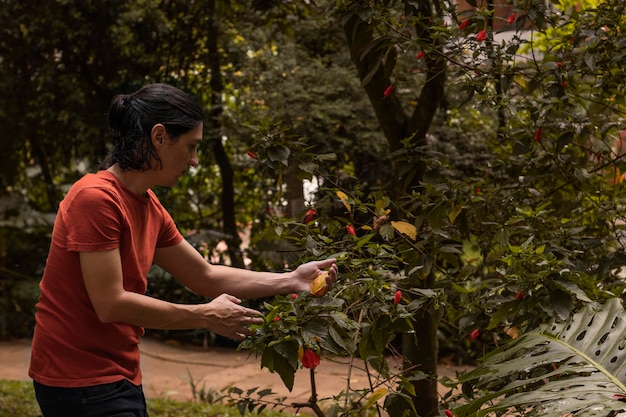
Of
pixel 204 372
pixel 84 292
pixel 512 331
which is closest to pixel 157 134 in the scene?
pixel 84 292

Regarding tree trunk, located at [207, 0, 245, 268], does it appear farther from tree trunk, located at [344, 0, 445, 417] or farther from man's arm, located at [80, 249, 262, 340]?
man's arm, located at [80, 249, 262, 340]

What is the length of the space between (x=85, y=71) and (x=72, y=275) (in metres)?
6.52

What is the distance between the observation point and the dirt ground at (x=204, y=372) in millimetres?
6277

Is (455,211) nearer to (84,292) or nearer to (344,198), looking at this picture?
(344,198)

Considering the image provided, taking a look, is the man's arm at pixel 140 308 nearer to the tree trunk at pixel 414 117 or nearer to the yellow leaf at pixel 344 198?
the yellow leaf at pixel 344 198

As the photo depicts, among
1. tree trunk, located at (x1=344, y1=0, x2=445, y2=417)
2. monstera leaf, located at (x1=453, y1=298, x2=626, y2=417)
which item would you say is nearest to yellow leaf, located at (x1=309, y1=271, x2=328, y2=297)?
monstera leaf, located at (x1=453, y1=298, x2=626, y2=417)

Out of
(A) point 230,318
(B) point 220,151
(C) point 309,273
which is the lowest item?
(A) point 230,318

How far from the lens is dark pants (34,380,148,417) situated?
242 centimetres

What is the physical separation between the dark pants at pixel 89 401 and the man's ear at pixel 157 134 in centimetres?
68

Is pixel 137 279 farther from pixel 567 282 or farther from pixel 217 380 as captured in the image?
pixel 217 380

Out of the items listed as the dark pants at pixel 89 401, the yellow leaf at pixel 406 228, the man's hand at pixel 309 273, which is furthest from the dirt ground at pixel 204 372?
the dark pants at pixel 89 401

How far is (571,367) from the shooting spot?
88.9 inches

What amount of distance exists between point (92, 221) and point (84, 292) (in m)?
0.22

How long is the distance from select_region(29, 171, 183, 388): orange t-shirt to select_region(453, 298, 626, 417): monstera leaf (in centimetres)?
97
